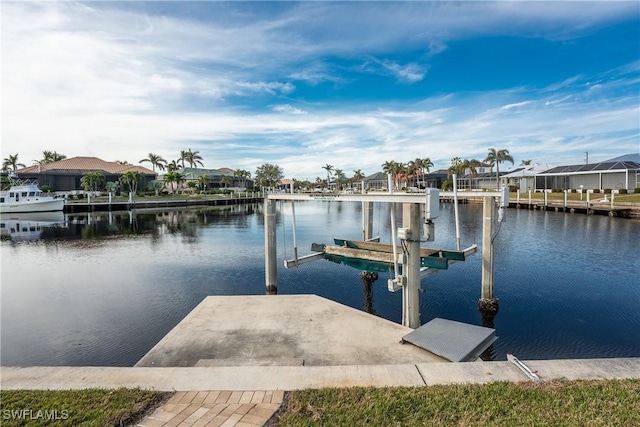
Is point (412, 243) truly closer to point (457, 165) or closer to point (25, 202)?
point (25, 202)

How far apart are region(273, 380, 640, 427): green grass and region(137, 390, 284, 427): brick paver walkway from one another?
9.9 inches

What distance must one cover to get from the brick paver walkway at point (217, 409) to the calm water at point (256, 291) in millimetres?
5141

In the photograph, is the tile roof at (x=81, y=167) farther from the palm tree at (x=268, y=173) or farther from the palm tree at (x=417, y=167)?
the palm tree at (x=417, y=167)

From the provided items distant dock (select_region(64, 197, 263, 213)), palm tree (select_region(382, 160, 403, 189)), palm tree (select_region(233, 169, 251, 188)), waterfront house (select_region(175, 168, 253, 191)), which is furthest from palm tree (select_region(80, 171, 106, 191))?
palm tree (select_region(382, 160, 403, 189))

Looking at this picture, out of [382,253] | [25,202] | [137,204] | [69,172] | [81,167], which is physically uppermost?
[81,167]

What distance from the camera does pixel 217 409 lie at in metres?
4.41

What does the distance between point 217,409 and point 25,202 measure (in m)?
65.0

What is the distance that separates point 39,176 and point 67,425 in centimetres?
9086

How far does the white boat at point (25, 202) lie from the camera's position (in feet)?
170

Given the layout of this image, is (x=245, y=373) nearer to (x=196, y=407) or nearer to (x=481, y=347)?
(x=196, y=407)

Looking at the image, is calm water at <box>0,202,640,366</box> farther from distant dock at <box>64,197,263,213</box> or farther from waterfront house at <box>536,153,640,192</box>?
distant dock at <box>64,197,263,213</box>

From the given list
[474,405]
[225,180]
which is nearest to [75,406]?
[474,405]

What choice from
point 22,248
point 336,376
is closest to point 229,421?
point 336,376

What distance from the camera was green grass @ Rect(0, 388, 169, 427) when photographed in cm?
419
